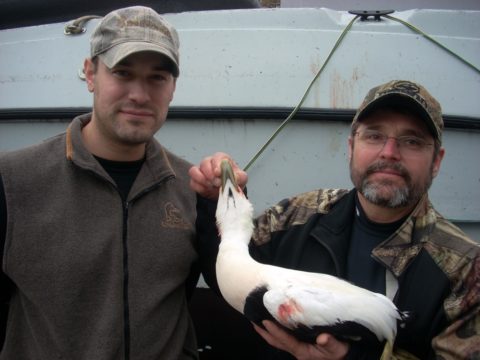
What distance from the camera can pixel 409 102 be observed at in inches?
Result: 90.0

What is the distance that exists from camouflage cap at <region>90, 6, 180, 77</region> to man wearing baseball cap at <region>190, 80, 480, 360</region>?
1.90 feet

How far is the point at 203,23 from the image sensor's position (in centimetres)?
381

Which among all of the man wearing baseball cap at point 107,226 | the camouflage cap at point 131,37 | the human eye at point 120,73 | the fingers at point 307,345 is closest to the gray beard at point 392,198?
the fingers at point 307,345

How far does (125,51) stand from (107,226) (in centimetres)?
75

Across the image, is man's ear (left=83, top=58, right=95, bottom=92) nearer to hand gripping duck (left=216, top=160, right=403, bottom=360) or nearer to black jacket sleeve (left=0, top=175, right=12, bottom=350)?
black jacket sleeve (left=0, top=175, right=12, bottom=350)

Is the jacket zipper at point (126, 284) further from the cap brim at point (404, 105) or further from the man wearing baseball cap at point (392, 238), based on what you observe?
the cap brim at point (404, 105)

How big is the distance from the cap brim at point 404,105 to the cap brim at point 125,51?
0.94m

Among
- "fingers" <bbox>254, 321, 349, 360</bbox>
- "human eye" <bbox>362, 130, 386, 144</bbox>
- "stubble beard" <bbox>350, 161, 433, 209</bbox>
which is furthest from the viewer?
"human eye" <bbox>362, 130, 386, 144</bbox>

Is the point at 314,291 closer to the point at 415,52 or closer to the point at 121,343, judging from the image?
the point at 121,343

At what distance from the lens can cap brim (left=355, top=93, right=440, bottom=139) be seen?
7.45ft

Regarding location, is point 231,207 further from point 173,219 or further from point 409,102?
point 409,102

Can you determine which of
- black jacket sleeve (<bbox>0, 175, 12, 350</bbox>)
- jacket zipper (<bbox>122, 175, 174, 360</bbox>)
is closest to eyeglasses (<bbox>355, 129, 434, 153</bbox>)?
jacket zipper (<bbox>122, 175, 174, 360</bbox>)

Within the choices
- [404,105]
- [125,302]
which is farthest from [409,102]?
[125,302]

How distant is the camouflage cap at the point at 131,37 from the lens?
86.8 inches
